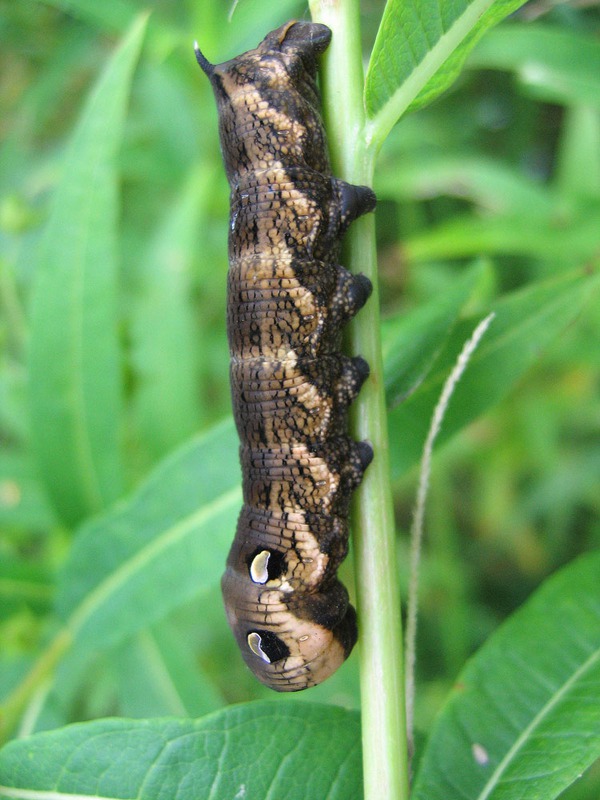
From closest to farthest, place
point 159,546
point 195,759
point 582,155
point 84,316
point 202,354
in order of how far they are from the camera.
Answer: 1. point 195,759
2. point 159,546
3. point 84,316
4. point 582,155
5. point 202,354

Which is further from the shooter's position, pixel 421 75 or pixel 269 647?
pixel 269 647

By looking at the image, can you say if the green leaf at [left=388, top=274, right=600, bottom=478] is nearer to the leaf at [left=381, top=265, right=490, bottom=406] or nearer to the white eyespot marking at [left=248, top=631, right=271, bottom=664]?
the leaf at [left=381, top=265, right=490, bottom=406]

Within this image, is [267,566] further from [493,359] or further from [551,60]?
[551,60]

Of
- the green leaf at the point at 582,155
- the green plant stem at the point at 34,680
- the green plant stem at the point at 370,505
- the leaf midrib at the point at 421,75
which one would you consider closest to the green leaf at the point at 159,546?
the green plant stem at the point at 34,680

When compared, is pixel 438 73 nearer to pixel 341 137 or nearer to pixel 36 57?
pixel 341 137

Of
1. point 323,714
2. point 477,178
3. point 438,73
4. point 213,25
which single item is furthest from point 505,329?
point 213,25

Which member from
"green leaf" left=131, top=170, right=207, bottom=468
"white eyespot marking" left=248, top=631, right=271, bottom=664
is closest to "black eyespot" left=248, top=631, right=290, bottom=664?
"white eyespot marking" left=248, top=631, right=271, bottom=664

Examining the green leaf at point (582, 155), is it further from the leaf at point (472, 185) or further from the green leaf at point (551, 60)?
the green leaf at point (551, 60)

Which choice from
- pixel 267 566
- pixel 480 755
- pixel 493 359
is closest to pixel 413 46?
pixel 493 359
